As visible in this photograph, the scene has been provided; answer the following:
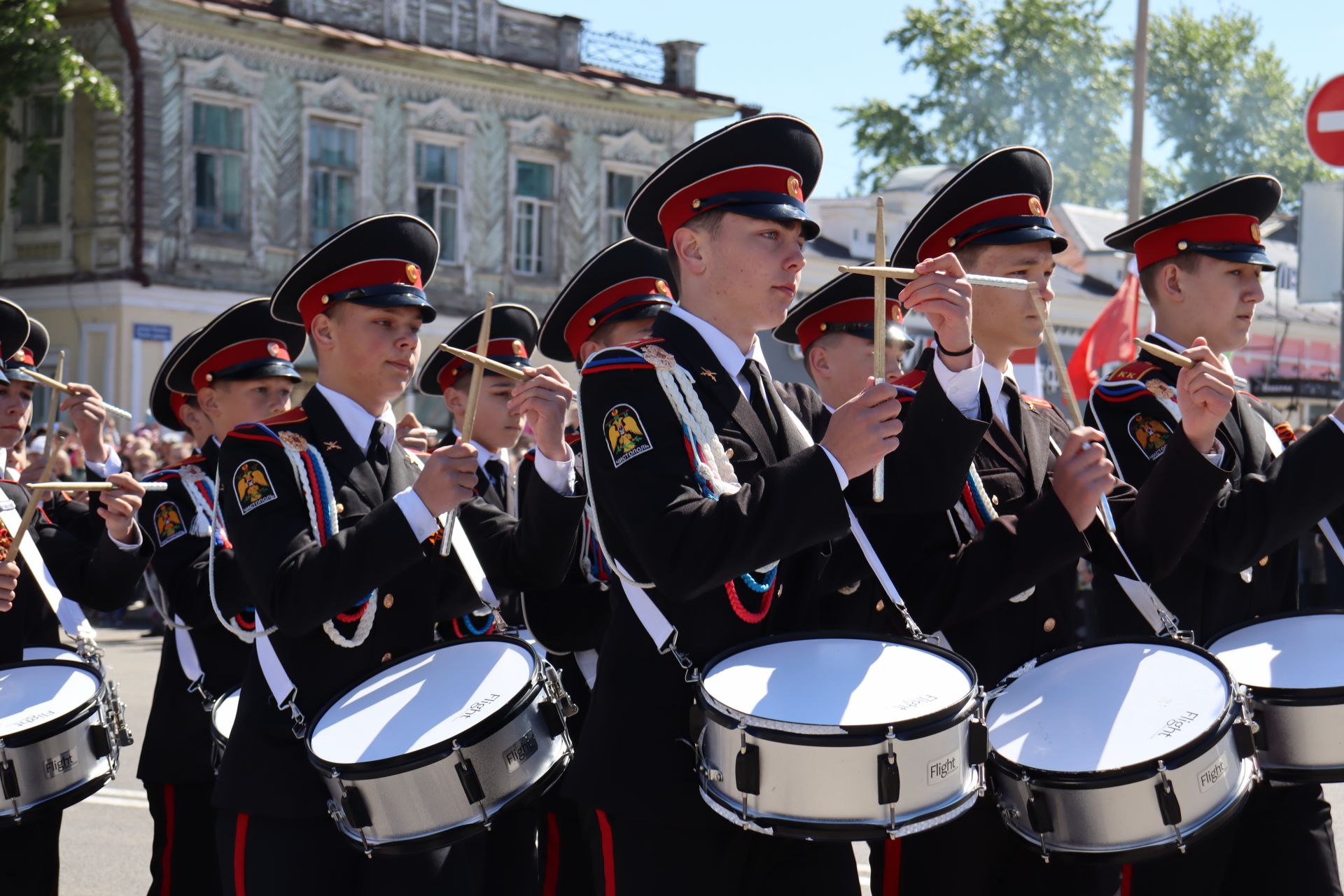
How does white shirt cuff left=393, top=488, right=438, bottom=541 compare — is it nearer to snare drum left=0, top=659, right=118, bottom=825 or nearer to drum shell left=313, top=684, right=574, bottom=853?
drum shell left=313, top=684, right=574, bottom=853

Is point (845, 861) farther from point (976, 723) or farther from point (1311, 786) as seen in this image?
point (1311, 786)

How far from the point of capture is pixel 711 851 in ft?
10.9

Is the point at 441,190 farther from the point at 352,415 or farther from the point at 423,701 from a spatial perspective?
the point at 423,701

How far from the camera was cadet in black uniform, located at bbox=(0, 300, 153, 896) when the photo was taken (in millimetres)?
5012

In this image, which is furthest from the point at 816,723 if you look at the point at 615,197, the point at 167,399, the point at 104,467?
the point at 615,197

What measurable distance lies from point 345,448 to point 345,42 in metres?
21.2

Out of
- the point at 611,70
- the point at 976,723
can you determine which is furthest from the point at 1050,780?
the point at 611,70

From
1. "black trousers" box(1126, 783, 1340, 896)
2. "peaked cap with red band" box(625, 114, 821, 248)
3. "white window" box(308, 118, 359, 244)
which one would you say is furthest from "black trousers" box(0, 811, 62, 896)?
"white window" box(308, 118, 359, 244)

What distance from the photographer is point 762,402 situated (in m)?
3.63

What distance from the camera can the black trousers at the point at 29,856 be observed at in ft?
16.3

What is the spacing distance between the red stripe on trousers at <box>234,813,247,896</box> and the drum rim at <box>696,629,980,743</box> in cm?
126

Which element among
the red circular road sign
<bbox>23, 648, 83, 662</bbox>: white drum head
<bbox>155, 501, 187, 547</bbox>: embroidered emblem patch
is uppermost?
the red circular road sign

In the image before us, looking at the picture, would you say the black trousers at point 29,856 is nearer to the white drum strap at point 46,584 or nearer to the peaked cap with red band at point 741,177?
the white drum strap at point 46,584

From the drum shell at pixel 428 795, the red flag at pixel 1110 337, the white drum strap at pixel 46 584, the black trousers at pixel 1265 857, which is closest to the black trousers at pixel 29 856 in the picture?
the white drum strap at pixel 46 584
